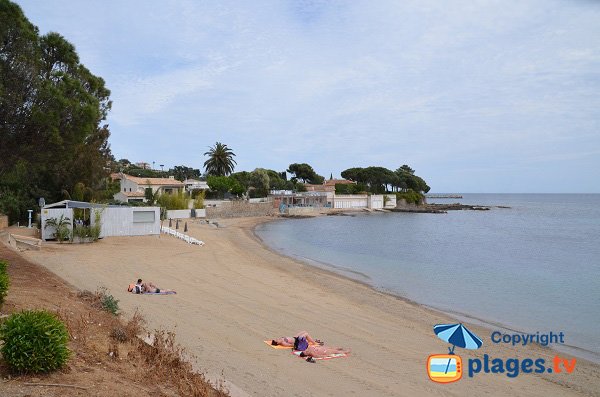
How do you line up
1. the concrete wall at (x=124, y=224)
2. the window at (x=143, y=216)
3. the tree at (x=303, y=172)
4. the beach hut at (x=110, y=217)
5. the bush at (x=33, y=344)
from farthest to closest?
1. the tree at (x=303, y=172)
2. the window at (x=143, y=216)
3. the concrete wall at (x=124, y=224)
4. the beach hut at (x=110, y=217)
5. the bush at (x=33, y=344)

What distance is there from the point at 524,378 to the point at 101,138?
37081mm

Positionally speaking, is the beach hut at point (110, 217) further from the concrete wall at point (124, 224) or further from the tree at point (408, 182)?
the tree at point (408, 182)

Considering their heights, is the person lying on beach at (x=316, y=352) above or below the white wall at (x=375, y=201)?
below

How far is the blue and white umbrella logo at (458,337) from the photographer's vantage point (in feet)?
41.0

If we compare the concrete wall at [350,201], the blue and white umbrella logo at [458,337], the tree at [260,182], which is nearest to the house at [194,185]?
the tree at [260,182]

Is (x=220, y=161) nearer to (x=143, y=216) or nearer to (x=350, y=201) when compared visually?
(x=350, y=201)

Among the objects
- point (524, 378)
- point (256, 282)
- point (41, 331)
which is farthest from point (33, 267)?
point (524, 378)

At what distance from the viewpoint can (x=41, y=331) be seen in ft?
19.5

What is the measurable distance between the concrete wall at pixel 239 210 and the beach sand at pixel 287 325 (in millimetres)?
41505

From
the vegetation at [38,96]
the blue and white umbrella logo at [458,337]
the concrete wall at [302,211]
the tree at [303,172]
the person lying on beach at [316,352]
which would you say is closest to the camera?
the person lying on beach at [316,352]

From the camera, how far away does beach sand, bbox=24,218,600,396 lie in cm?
863

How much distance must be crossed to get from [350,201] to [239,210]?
4164 centimetres

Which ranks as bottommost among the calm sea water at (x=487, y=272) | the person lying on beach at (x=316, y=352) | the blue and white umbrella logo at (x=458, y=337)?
the calm sea water at (x=487, y=272)

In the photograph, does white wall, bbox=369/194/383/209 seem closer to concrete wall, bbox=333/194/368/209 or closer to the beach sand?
concrete wall, bbox=333/194/368/209
